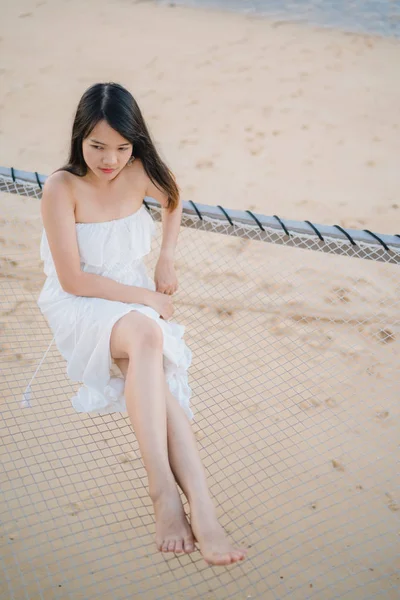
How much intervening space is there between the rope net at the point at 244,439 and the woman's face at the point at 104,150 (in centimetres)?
34

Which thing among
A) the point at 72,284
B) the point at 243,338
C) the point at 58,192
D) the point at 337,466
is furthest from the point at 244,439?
the point at 58,192

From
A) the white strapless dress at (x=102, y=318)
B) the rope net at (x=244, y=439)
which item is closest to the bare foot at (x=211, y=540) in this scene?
the rope net at (x=244, y=439)

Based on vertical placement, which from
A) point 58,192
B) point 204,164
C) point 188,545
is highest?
point 58,192

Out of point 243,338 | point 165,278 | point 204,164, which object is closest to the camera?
point 165,278

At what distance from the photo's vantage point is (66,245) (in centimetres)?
143

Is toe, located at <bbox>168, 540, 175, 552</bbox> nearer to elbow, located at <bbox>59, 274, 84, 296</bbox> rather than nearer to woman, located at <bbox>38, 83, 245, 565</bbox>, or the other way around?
woman, located at <bbox>38, 83, 245, 565</bbox>

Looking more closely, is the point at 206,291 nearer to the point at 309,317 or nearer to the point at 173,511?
the point at 309,317

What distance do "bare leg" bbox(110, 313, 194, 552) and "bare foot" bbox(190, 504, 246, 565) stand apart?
23mm

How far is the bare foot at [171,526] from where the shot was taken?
1118 millimetres

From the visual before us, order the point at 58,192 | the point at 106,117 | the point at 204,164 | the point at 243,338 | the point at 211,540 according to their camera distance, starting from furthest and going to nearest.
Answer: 1. the point at 204,164
2. the point at 243,338
3. the point at 58,192
4. the point at 106,117
5. the point at 211,540

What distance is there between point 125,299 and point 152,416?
35cm

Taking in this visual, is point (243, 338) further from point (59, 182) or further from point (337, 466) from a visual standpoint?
point (59, 182)

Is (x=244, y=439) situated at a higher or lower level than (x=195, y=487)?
lower

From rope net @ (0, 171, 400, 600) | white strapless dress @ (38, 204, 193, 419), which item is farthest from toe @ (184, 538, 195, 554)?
white strapless dress @ (38, 204, 193, 419)
